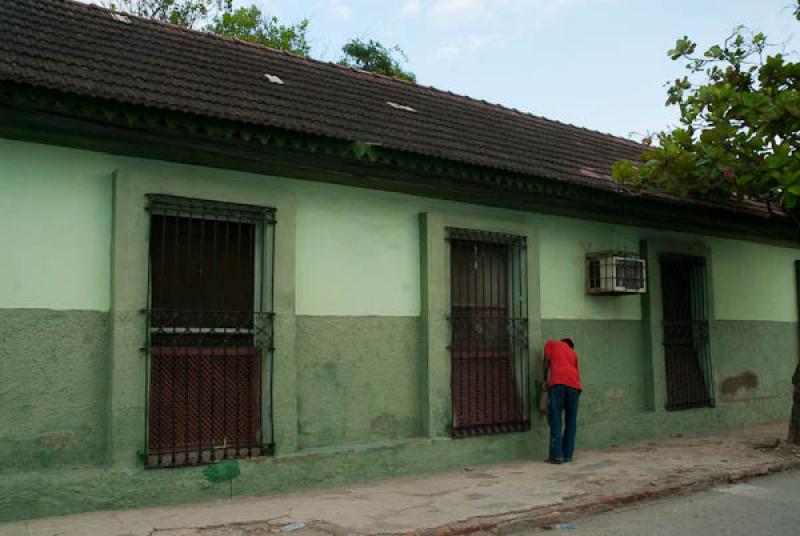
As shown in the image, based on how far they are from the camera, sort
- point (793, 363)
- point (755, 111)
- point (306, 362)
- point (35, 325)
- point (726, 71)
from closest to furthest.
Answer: point (35, 325), point (306, 362), point (755, 111), point (726, 71), point (793, 363)

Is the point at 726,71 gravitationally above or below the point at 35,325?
above

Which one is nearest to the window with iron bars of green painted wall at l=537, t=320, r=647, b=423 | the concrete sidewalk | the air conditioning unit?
the concrete sidewalk

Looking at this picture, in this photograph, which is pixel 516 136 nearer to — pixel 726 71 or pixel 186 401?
pixel 726 71

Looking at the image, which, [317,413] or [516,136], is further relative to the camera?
[516,136]

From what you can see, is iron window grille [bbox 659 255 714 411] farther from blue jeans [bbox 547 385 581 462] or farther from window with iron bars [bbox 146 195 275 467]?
window with iron bars [bbox 146 195 275 467]

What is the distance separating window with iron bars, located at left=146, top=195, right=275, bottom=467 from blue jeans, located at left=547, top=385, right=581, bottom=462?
3.00m

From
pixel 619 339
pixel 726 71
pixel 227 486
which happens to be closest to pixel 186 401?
pixel 227 486

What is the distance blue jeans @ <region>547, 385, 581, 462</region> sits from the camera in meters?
7.60

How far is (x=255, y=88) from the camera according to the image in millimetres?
7133

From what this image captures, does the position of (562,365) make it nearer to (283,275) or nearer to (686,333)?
(283,275)

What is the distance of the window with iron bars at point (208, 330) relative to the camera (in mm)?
5945

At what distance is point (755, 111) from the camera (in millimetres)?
7715

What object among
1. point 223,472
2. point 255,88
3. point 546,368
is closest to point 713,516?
point 546,368

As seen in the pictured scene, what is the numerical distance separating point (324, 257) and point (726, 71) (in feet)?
17.3
